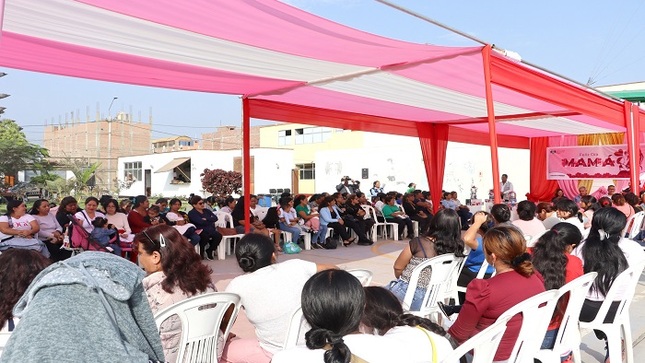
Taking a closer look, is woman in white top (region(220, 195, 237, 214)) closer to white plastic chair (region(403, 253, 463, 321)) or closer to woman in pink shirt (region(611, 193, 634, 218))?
woman in pink shirt (region(611, 193, 634, 218))

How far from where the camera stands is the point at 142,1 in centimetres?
359

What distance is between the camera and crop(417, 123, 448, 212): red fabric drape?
36.9 ft

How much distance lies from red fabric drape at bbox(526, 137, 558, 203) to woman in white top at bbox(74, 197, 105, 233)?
12.7m

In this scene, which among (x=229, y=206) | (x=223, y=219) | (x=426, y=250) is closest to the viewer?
(x=426, y=250)

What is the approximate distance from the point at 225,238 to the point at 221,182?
1891 cm

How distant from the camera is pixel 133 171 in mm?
36844

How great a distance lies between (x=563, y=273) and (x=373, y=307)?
1606 millimetres

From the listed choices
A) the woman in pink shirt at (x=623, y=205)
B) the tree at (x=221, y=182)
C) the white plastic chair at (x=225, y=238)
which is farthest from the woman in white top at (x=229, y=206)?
the tree at (x=221, y=182)

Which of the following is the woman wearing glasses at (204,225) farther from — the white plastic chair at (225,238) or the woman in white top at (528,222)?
the woman in white top at (528,222)

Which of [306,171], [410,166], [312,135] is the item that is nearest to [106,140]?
[312,135]

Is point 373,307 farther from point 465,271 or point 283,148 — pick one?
point 283,148

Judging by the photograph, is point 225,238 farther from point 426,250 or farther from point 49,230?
point 426,250

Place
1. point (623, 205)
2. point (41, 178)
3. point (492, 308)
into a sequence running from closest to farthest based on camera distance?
1. point (492, 308)
2. point (623, 205)
3. point (41, 178)

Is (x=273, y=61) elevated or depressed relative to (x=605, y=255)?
elevated
